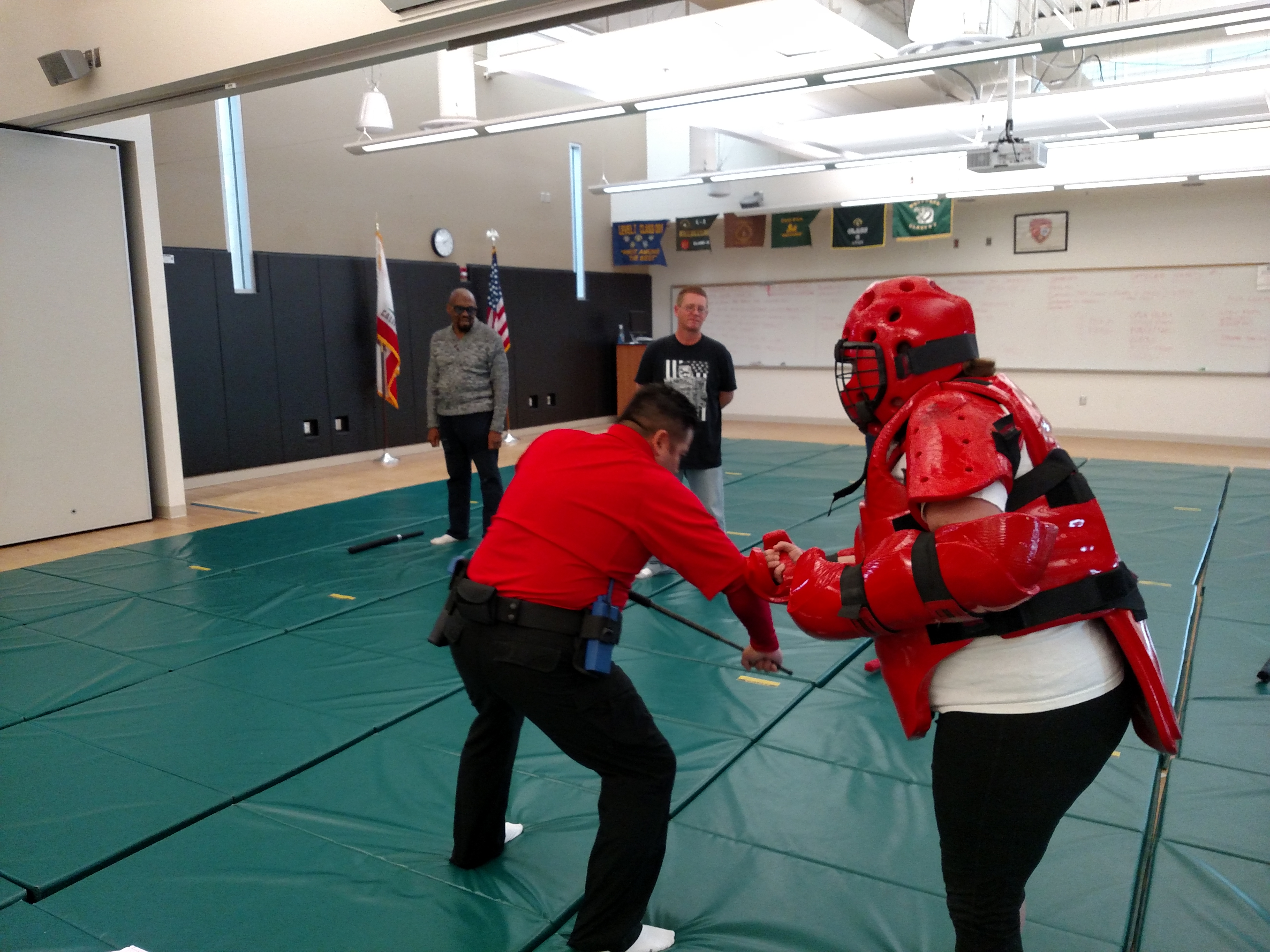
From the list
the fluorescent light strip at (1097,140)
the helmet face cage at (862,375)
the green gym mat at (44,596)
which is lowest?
the green gym mat at (44,596)

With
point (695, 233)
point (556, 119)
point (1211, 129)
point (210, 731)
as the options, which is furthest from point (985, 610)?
point (695, 233)

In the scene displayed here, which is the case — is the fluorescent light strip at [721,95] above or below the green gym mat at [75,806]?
above

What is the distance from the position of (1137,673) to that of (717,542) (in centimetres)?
88

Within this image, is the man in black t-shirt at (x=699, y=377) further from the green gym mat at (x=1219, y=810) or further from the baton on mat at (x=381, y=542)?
the green gym mat at (x=1219, y=810)

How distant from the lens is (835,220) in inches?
513

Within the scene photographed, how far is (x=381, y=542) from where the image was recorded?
6.33 meters

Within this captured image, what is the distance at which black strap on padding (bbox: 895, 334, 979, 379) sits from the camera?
5.27 ft

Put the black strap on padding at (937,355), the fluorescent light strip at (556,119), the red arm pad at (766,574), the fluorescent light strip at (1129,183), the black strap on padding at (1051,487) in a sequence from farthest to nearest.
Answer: the fluorescent light strip at (1129,183)
the fluorescent light strip at (556,119)
the red arm pad at (766,574)
the black strap on padding at (937,355)
the black strap on padding at (1051,487)

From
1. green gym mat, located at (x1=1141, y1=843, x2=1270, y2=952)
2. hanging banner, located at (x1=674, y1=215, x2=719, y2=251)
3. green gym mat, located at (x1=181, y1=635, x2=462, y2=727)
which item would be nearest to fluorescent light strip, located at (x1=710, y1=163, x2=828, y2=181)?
hanging banner, located at (x1=674, y1=215, x2=719, y2=251)

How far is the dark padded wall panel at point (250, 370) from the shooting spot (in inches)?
355

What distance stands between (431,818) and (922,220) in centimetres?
1143

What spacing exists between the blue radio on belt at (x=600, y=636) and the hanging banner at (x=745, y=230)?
1224cm

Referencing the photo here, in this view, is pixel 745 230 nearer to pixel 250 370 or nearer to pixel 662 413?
pixel 250 370

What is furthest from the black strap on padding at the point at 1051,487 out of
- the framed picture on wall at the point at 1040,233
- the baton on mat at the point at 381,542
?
the framed picture on wall at the point at 1040,233
